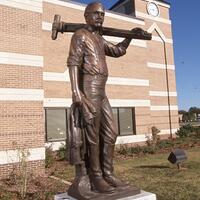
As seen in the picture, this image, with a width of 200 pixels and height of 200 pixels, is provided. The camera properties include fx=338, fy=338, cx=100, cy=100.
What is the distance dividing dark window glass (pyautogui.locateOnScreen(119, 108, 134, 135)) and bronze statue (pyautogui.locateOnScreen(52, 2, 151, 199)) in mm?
15650

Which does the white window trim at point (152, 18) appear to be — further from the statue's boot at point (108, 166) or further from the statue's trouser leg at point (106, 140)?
the statue's boot at point (108, 166)

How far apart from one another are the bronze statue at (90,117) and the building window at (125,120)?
1534 centimetres

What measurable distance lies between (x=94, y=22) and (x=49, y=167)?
32.6 feet

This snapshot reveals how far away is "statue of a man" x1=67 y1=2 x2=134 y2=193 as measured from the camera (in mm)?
5336

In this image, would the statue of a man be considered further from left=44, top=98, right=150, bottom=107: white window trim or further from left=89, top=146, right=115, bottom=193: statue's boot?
left=44, top=98, right=150, bottom=107: white window trim

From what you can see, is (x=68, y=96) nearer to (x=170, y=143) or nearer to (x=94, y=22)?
(x=170, y=143)

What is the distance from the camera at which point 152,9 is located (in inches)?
1041

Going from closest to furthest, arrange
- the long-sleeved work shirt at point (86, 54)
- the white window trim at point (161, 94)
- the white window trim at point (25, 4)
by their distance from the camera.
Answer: the long-sleeved work shirt at point (86, 54)
the white window trim at point (25, 4)
the white window trim at point (161, 94)

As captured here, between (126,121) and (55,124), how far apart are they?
17.5ft

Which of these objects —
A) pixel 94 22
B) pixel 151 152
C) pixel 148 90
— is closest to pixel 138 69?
pixel 148 90

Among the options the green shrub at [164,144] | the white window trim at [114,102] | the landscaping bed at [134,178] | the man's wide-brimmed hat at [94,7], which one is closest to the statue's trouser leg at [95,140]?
the man's wide-brimmed hat at [94,7]

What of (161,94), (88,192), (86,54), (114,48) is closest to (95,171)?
(88,192)

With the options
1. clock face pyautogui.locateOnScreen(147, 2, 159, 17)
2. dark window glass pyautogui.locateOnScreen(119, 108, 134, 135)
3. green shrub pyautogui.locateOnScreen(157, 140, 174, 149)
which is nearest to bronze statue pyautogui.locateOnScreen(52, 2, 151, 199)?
dark window glass pyautogui.locateOnScreen(119, 108, 134, 135)

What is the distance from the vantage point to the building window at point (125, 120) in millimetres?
21070
